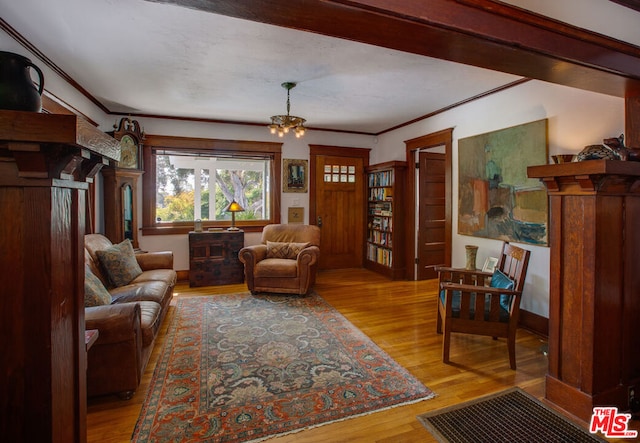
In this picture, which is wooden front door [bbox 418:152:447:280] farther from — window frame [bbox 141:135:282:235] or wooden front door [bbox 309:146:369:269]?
window frame [bbox 141:135:282:235]

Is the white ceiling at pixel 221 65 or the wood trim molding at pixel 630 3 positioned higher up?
the white ceiling at pixel 221 65

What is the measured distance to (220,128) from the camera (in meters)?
5.19

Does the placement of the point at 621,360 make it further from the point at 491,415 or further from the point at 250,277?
the point at 250,277

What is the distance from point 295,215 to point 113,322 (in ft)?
12.6

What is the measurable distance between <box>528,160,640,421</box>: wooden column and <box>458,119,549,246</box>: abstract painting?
115cm

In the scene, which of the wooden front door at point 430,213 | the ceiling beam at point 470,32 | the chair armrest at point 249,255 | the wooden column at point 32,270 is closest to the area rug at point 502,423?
the wooden column at point 32,270

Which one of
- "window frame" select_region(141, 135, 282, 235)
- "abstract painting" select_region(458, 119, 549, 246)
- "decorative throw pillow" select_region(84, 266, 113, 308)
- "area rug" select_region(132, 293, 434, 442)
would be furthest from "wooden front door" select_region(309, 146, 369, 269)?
"decorative throw pillow" select_region(84, 266, 113, 308)

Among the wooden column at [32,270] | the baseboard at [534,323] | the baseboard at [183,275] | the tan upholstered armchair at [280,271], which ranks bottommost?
the baseboard at [534,323]

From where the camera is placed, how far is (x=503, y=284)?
2.66 metres

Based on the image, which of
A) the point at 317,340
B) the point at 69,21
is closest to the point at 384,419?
the point at 317,340

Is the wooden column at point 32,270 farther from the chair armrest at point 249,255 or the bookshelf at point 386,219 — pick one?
the bookshelf at point 386,219

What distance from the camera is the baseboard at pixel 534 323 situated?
10.0 feet

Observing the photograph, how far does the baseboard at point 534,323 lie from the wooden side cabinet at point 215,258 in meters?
3.66

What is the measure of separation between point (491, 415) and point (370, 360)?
896mm
